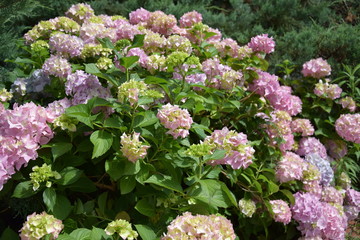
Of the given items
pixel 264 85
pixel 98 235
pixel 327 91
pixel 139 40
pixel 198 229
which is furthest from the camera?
pixel 327 91

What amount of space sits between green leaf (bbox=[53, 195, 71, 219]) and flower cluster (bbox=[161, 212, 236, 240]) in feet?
1.49

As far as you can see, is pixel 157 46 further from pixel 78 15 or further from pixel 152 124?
pixel 78 15

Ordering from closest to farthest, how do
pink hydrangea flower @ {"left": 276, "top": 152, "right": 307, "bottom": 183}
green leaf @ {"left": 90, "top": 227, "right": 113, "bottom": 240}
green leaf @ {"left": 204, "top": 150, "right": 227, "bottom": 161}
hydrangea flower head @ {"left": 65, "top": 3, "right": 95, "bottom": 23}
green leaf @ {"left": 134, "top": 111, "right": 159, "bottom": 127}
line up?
1. green leaf @ {"left": 90, "top": 227, "right": 113, "bottom": 240}
2. green leaf @ {"left": 204, "top": 150, "right": 227, "bottom": 161}
3. green leaf @ {"left": 134, "top": 111, "right": 159, "bottom": 127}
4. pink hydrangea flower @ {"left": 276, "top": 152, "right": 307, "bottom": 183}
5. hydrangea flower head @ {"left": 65, "top": 3, "right": 95, "bottom": 23}

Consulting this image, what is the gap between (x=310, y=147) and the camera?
8.70ft

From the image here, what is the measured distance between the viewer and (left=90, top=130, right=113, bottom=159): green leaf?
1.53m

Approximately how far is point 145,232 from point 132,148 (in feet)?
1.01

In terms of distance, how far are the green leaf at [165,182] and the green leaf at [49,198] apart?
361 mm

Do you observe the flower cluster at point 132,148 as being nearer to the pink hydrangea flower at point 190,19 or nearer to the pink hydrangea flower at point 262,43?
the pink hydrangea flower at point 262,43

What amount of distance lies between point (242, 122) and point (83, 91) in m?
0.89

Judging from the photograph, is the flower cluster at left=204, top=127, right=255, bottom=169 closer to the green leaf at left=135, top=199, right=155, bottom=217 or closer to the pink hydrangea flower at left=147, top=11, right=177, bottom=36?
the green leaf at left=135, top=199, right=155, bottom=217

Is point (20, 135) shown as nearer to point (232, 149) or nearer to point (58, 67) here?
point (58, 67)

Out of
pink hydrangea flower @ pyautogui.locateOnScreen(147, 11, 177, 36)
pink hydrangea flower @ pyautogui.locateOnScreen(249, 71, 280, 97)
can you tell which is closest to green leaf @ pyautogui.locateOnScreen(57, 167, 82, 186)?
pink hydrangea flower @ pyautogui.locateOnScreen(249, 71, 280, 97)

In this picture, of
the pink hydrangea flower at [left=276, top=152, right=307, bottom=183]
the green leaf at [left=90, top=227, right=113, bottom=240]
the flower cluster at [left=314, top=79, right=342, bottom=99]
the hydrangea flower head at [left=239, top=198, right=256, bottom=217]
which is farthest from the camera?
the flower cluster at [left=314, top=79, right=342, bottom=99]

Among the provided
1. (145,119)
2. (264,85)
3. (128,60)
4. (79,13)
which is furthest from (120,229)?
(79,13)
